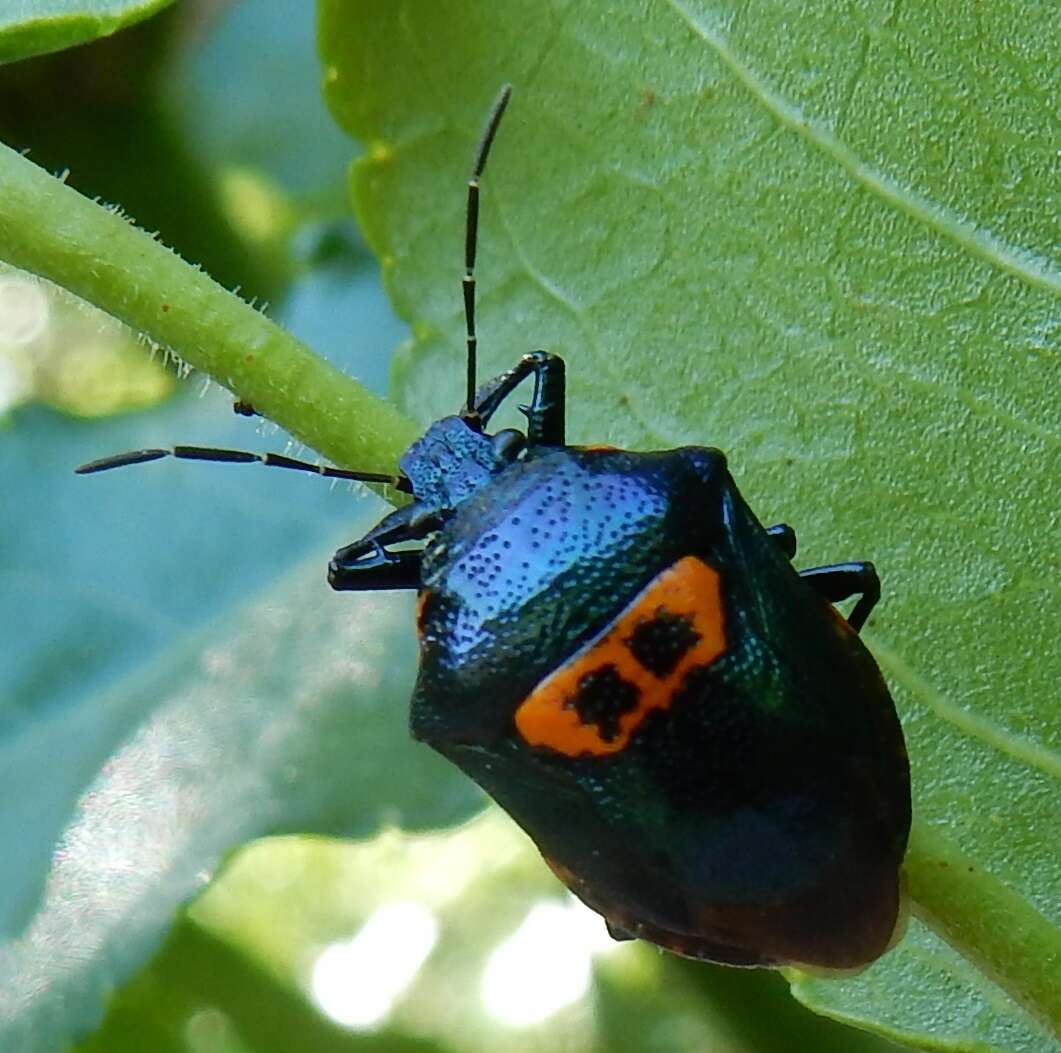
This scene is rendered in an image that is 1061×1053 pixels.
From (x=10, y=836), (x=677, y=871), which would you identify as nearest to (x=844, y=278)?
(x=677, y=871)

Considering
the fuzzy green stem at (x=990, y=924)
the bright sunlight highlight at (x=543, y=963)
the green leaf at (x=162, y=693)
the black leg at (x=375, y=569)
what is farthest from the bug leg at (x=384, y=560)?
the bright sunlight highlight at (x=543, y=963)

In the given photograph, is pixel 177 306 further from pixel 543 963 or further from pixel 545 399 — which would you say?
pixel 543 963

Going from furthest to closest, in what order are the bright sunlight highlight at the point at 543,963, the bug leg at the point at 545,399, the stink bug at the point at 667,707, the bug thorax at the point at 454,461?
1. the bright sunlight highlight at the point at 543,963
2. the bug leg at the point at 545,399
3. the bug thorax at the point at 454,461
4. the stink bug at the point at 667,707

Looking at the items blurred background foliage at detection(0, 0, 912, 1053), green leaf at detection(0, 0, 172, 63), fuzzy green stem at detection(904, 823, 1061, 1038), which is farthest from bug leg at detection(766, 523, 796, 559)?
blurred background foliage at detection(0, 0, 912, 1053)

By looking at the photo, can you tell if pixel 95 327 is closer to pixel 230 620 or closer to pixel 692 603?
pixel 230 620

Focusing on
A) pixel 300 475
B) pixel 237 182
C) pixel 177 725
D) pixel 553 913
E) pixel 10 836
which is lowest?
pixel 10 836

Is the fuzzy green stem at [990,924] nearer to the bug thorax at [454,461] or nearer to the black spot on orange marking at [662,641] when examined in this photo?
the black spot on orange marking at [662,641]
